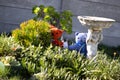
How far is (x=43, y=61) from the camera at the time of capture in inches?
224

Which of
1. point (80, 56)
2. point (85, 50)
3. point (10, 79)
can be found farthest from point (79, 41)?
point (10, 79)

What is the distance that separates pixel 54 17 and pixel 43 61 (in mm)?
2240

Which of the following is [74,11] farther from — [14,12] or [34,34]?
[34,34]

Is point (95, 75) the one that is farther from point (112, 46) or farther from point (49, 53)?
point (112, 46)

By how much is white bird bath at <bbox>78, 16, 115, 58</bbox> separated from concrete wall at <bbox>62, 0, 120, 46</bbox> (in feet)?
11.1

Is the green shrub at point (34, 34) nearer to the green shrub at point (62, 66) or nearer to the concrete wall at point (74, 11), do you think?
the green shrub at point (62, 66)

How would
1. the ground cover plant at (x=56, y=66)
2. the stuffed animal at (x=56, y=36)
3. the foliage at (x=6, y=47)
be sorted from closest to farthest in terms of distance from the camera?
the ground cover plant at (x=56, y=66) → the foliage at (x=6, y=47) → the stuffed animal at (x=56, y=36)

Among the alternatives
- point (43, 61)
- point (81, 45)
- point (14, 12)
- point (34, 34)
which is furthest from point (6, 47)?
point (14, 12)

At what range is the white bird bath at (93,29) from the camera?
616 centimetres

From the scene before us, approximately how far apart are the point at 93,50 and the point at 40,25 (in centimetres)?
112

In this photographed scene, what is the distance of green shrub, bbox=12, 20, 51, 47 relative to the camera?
6402 millimetres

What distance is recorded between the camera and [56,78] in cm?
551

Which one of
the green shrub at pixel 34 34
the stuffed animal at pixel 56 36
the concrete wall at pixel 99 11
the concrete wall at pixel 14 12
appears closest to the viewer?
the green shrub at pixel 34 34

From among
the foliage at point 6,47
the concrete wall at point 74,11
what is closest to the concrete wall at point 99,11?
the concrete wall at point 74,11
